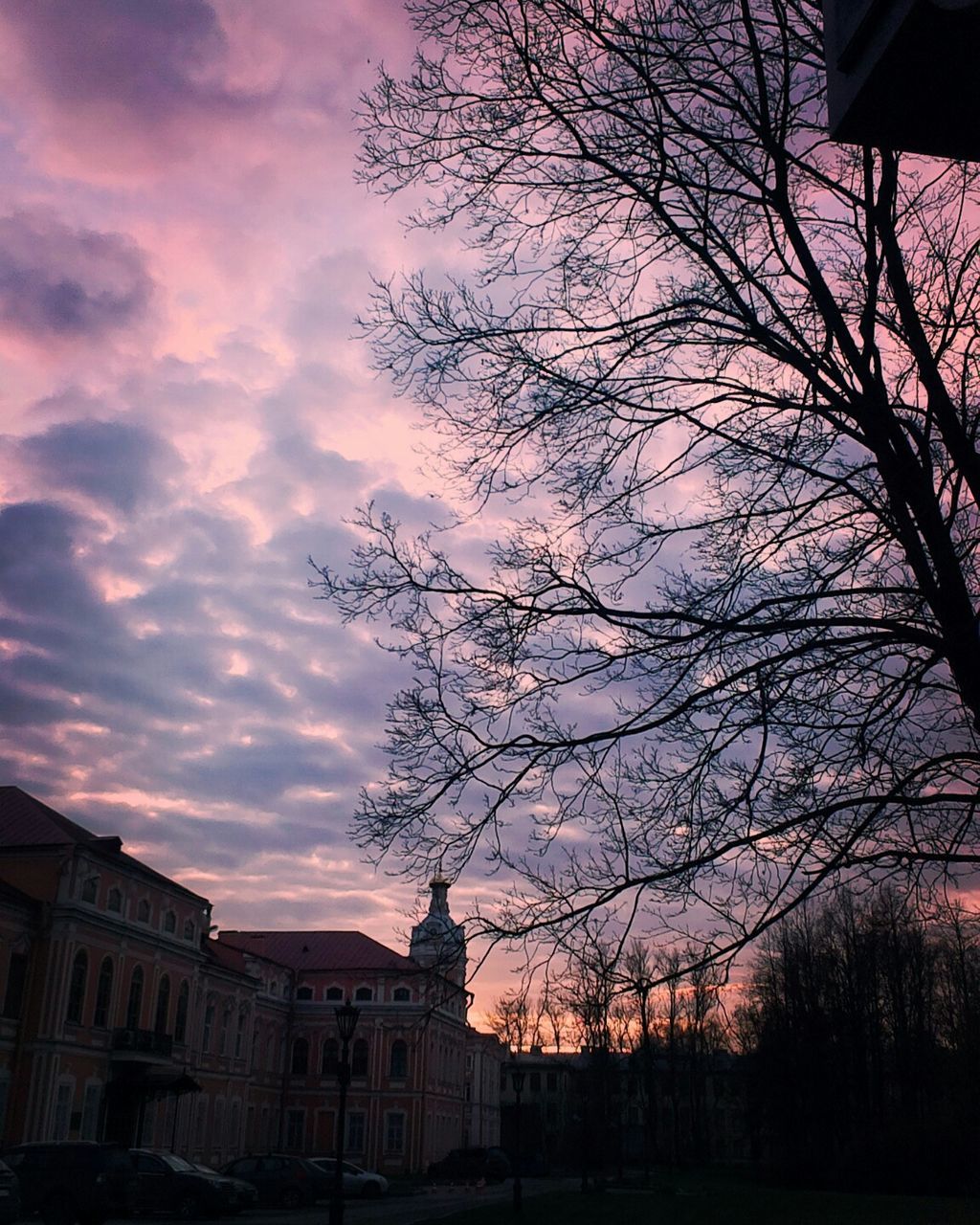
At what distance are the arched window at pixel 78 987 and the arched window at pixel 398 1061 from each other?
2859cm

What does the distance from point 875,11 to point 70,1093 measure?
39.5 m

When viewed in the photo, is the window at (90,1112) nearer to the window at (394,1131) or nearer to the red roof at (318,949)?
the red roof at (318,949)

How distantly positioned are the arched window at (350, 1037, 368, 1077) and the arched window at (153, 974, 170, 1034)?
20.8 m

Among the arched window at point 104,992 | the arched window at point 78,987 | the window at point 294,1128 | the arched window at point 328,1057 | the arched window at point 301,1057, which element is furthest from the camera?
the arched window at point 301,1057

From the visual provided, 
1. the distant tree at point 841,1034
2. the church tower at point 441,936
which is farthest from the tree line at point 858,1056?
the church tower at point 441,936

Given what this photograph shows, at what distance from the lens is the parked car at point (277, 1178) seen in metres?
36.5

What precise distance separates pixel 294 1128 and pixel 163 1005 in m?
22.2

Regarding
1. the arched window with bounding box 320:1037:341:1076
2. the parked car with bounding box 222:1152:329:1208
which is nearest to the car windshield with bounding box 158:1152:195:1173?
the parked car with bounding box 222:1152:329:1208

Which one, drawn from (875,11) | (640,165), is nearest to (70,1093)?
(640,165)

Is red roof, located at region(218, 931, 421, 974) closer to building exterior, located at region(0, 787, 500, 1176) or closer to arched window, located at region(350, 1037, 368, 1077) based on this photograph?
building exterior, located at region(0, 787, 500, 1176)

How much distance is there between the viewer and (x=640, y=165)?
8.56 metres

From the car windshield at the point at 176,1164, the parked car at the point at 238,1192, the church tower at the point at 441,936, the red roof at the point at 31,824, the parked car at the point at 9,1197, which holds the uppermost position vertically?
the red roof at the point at 31,824

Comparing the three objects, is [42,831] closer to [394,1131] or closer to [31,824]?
[31,824]

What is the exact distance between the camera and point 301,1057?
62438mm
